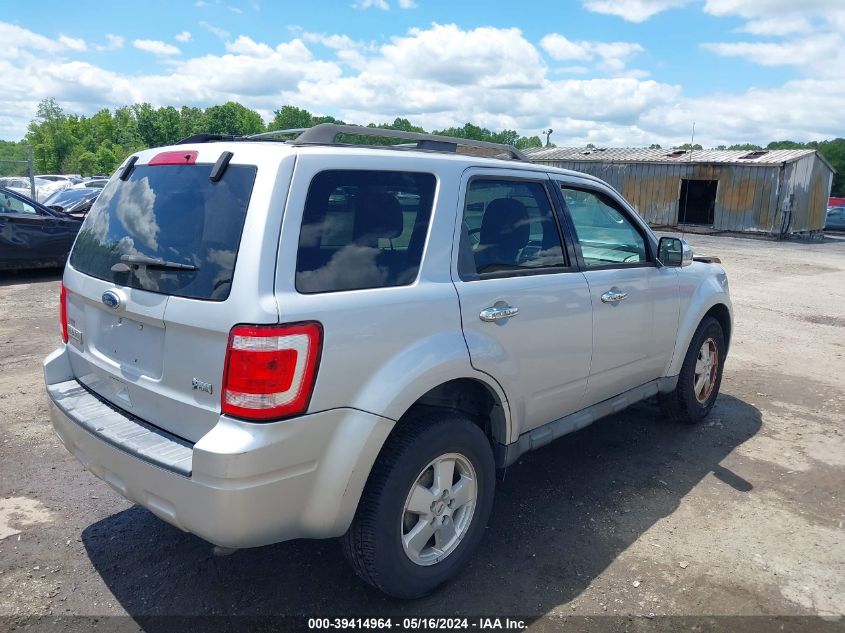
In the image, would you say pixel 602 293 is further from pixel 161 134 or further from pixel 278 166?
pixel 161 134

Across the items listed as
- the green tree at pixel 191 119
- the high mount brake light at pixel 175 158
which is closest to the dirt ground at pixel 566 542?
the high mount brake light at pixel 175 158

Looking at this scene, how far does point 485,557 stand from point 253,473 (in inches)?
59.8

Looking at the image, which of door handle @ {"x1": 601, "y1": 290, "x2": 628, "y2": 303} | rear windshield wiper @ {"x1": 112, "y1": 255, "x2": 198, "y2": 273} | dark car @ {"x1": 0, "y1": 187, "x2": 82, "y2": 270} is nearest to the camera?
rear windshield wiper @ {"x1": 112, "y1": 255, "x2": 198, "y2": 273}

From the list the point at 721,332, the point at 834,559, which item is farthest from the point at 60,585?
the point at 721,332

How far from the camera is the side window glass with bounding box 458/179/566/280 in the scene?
3.14m

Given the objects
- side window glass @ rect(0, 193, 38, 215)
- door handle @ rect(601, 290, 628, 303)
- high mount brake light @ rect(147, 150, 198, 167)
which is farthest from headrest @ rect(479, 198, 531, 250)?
side window glass @ rect(0, 193, 38, 215)

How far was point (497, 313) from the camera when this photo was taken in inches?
121

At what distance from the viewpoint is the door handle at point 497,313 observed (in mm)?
3020

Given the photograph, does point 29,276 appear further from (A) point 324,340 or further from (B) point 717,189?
(B) point 717,189

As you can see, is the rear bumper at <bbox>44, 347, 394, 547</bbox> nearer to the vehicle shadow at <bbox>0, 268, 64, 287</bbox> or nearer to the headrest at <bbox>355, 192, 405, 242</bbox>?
the headrest at <bbox>355, 192, 405, 242</bbox>

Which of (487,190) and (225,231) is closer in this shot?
(225,231)

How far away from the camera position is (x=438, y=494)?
2.93 meters

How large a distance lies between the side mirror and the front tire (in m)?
2.05

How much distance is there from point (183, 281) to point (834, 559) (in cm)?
346
